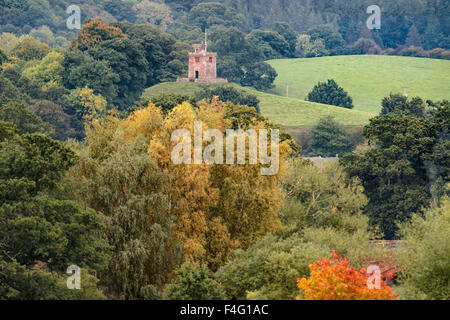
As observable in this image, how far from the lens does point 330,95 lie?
142m

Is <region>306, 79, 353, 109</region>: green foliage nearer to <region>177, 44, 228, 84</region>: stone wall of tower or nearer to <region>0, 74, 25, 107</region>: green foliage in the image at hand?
<region>177, 44, 228, 84</region>: stone wall of tower

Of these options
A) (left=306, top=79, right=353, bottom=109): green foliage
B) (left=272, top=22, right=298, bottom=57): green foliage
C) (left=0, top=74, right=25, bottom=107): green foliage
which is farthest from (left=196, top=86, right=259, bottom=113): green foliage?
(left=272, top=22, right=298, bottom=57): green foliage

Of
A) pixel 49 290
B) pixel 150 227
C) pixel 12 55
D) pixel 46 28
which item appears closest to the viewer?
pixel 49 290

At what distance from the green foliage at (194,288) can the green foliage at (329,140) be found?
7724 cm

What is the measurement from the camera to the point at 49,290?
3459 centimetres

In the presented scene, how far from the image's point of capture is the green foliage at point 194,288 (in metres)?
32.7

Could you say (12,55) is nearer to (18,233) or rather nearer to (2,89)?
(2,89)

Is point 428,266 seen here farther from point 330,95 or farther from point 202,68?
point 330,95

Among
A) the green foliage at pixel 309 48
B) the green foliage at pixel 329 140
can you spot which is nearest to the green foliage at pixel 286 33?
the green foliage at pixel 309 48

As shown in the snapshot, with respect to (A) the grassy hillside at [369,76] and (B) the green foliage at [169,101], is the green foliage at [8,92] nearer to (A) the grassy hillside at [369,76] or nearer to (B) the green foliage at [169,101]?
(B) the green foliage at [169,101]

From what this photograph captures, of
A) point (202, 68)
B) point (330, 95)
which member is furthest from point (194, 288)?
point (330, 95)

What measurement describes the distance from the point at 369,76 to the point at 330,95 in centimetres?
2357
